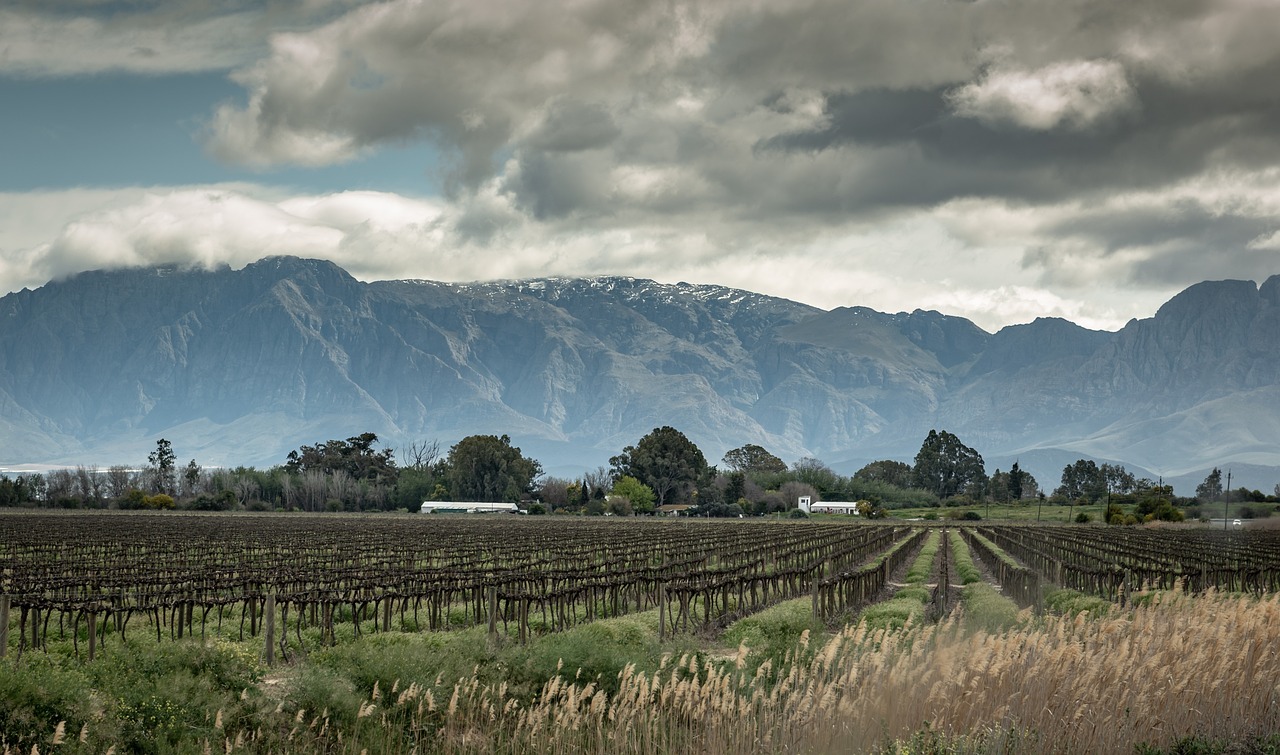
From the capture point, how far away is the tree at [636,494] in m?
169

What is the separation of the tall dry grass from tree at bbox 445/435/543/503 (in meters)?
166

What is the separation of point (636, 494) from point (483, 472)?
26.8 m

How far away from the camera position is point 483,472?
595 feet

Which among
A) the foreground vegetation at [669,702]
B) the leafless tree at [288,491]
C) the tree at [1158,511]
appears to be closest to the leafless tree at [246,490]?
the leafless tree at [288,491]

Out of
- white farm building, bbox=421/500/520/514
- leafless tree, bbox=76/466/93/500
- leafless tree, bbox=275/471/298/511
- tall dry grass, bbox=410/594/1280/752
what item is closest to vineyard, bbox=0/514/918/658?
tall dry grass, bbox=410/594/1280/752

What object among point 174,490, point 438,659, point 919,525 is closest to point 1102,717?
point 438,659

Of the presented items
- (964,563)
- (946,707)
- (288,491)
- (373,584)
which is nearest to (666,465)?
(288,491)

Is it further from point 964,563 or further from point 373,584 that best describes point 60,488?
point 373,584

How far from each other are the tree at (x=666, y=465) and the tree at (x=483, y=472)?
55.5 ft

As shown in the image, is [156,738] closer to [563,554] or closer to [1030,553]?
[563,554]

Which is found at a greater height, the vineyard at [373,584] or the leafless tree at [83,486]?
the leafless tree at [83,486]

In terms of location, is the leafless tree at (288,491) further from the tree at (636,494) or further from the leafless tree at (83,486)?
the tree at (636,494)

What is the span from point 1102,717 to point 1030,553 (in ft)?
162

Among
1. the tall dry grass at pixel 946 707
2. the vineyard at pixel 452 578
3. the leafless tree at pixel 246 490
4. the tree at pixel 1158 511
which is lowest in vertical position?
the tree at pixel 1158 511
